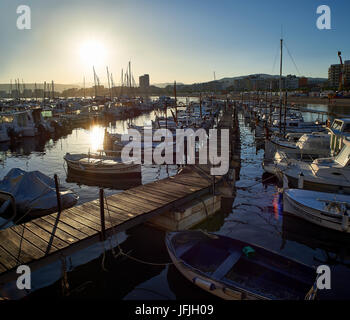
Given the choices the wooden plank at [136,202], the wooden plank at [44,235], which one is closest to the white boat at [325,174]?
the wooden plank at [136,202]

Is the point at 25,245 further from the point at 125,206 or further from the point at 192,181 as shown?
the point at 192,181

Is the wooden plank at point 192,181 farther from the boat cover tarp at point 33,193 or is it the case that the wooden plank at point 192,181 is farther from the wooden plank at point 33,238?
the wooden plank at point 33,238

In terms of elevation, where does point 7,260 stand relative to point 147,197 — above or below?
below

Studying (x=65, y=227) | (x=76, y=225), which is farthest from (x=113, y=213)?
(x=65, y=227)

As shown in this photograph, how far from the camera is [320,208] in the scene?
42.7ft

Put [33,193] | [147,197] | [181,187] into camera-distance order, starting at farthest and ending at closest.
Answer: [33,193] < [181,187] < [147,197]

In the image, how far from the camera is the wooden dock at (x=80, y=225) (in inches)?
326

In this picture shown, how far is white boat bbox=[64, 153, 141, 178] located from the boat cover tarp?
555 cm

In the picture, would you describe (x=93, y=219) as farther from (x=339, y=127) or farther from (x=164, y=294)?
(x=339, y=127)

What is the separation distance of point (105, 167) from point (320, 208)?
1549cm

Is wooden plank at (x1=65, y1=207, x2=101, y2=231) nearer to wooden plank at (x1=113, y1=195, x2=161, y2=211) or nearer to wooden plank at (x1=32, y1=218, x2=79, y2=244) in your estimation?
wooden plank at (x1=32, y1=218, x2=79, y2=244)

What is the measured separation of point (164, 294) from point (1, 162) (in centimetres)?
2795
